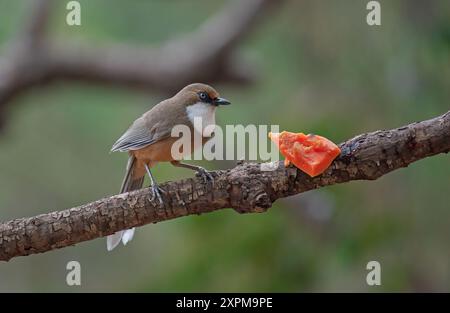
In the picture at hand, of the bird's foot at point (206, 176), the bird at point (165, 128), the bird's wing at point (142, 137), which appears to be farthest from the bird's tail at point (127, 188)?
the bird's foot at point (206, 176)

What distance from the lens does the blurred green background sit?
557cm

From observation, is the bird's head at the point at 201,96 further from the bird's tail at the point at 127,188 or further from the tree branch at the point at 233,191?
the tree branch at the point at 233,191

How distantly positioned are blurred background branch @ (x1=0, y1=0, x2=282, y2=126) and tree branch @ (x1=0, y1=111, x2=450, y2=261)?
4.33 m

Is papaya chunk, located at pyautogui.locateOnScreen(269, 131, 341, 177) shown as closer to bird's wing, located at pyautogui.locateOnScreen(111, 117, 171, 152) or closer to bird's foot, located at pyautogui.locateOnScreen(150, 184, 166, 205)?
bird's foot, located at pyautogui.locateOnScreen(150, 184, 166, 205)

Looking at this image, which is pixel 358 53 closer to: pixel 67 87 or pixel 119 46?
pixel 119 46

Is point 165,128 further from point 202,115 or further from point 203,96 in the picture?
point 203,96

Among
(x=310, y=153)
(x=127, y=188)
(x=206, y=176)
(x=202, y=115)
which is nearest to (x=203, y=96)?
(x=202, y=115)

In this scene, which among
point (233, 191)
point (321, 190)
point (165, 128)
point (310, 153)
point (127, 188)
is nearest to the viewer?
point (310, 153)

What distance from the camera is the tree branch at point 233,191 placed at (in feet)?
9.82

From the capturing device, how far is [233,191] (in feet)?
10.5

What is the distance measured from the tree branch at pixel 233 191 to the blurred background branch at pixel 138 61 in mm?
4327

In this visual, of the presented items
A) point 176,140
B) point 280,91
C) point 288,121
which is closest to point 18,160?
point 280,91

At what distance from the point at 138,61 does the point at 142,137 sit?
4.07m

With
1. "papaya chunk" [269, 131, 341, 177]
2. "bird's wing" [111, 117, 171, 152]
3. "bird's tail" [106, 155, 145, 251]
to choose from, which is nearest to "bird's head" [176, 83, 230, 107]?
"bird's wing" [111, 117, 171, 152]
